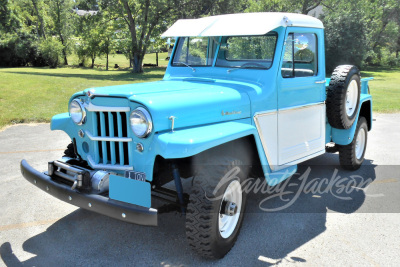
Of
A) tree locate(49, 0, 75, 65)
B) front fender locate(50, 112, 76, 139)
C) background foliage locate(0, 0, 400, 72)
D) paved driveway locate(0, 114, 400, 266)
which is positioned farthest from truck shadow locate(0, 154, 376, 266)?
tree locate(49, 0, 75, 65)

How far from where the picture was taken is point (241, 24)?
13.0 feet

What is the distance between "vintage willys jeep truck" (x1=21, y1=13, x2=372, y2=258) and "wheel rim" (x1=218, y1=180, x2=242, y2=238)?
0.4 inches

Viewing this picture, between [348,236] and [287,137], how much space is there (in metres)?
1.16

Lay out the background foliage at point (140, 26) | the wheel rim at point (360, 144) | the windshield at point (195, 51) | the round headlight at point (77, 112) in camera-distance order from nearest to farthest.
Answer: the round headlight at point (77, 112)
the windshield at point (195, 51)
the wheel rim at point (360, 144)
the background foliage at point (140, 26)

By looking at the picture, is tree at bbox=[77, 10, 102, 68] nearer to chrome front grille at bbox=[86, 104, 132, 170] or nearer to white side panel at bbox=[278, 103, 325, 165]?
white side panel at bbox=[278, 103, 325, 165]

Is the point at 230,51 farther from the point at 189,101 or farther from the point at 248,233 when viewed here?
the point at 248,233

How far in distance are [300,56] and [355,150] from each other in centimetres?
211

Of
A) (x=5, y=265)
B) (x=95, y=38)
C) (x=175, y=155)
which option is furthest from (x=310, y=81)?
(x=95, y=38)

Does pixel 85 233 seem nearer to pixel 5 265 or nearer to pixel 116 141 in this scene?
pixel 5 265

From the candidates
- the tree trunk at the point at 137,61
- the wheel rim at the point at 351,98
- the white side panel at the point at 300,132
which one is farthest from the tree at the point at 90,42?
the white side panel at the point at 300,132

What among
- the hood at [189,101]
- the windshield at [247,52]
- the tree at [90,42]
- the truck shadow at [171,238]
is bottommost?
the truck shadow at [171,238]

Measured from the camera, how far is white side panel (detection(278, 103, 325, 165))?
159 inches

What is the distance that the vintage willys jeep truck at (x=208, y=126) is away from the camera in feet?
9.99

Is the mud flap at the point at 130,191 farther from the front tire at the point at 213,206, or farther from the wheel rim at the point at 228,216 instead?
the wheel rim at the point at 228,216
